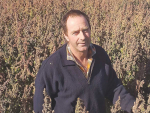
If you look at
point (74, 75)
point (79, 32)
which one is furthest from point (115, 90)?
point (79, 32)

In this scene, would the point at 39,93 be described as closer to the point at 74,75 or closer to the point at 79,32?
the point at 74,75

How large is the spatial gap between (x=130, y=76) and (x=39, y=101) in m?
1.42

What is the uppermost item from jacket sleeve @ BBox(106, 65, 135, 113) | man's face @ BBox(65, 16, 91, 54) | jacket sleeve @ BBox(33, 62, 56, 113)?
man's face @ BBox(65, 16, 91, 54)

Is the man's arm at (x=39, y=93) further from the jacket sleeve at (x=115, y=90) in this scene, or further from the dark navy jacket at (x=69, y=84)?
the jacket sleeve at (x=115, y=90)

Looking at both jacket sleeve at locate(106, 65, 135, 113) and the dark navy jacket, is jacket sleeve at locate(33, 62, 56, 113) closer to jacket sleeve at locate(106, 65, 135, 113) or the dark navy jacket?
the dark navy jacket

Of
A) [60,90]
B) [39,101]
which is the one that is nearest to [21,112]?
[39,101]

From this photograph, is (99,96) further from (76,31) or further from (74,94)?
(76,31)

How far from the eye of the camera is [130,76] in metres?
2.49

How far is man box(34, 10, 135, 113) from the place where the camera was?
1570 mm

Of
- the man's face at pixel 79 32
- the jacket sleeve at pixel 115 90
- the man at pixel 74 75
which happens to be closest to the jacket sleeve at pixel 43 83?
the man at pixel 74 75

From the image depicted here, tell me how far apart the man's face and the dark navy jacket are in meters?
0.16

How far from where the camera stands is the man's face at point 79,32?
155 centimetres

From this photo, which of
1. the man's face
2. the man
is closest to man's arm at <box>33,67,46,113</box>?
the man

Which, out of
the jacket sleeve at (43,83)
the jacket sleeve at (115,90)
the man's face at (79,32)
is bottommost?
the jacket sleeve at (115,90)
